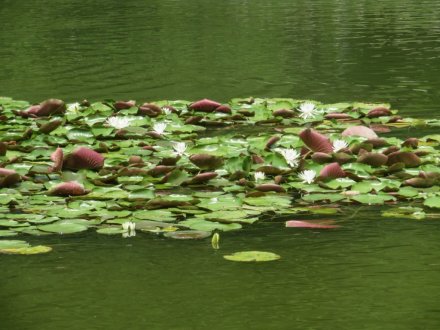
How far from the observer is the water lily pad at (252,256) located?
3.37 metres

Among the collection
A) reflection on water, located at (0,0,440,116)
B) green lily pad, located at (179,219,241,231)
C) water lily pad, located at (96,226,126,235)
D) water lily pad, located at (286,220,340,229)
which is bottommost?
reflection on water, located at (0,0,440,116)

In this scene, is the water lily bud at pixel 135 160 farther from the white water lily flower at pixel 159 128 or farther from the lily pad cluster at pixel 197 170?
the white water lily flower at pixel 159 128

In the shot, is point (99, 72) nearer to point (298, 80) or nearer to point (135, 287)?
point (298, 80)

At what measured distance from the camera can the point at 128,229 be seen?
3.67 metres

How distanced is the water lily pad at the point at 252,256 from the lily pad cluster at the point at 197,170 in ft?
0.87

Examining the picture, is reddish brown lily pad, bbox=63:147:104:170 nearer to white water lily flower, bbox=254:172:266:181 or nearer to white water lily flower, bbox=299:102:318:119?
white water lily flower, bbox=254:172:266:181

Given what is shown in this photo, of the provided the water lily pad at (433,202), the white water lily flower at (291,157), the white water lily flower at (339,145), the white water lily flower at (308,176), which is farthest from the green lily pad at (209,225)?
the white water lily flower at (339,145)

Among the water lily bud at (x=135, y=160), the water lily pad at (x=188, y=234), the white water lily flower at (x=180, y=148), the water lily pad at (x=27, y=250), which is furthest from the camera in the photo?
the white water lily flower at (x=180, y=148)

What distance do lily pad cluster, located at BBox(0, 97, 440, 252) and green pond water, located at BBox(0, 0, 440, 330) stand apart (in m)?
0.14

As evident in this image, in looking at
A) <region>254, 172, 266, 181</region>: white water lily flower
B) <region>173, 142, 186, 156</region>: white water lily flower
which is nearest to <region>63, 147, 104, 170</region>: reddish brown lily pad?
<region>173, 142, 186, 156</region>: white water lily flower

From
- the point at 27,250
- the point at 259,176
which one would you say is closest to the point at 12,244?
the point at 27,250

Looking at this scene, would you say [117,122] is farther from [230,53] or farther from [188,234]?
[230,53]

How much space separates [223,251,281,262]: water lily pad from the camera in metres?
3.37

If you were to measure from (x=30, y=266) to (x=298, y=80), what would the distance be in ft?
15.4
